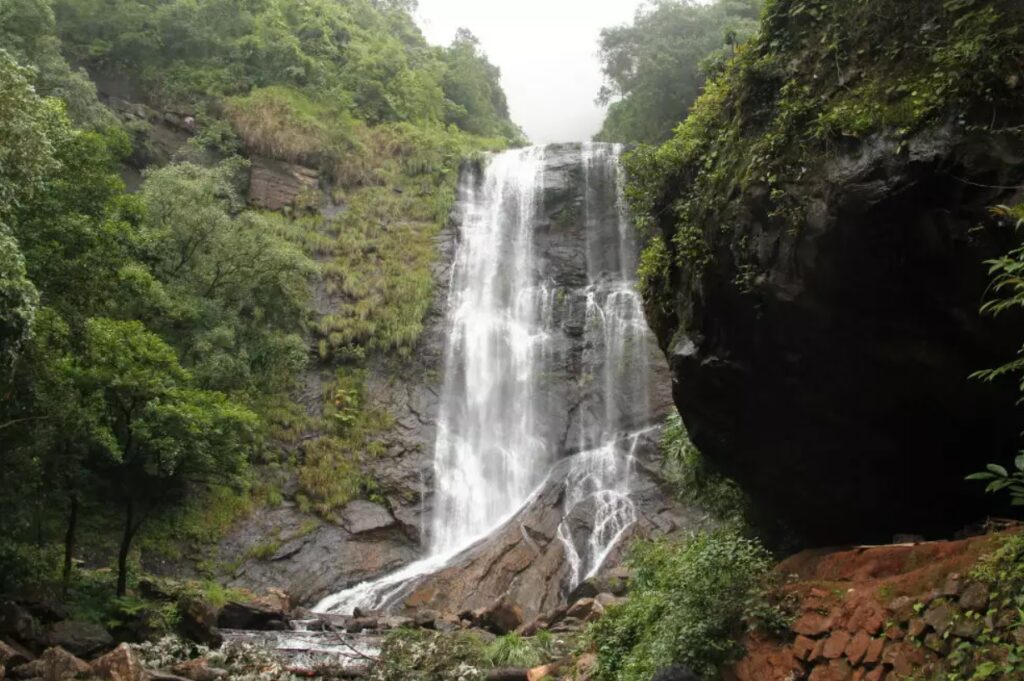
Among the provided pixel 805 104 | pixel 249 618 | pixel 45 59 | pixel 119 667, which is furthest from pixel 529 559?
pixel 45 59

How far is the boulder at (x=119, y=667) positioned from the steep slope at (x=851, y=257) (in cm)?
676

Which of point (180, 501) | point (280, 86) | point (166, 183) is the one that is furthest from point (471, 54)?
point (180, 501)

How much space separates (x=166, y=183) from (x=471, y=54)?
27.2 metres

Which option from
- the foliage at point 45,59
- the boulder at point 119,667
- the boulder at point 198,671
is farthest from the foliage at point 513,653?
the foliage at point 45,59

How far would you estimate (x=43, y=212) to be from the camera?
A: 12008 mm

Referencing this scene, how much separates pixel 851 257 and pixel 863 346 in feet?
3.04

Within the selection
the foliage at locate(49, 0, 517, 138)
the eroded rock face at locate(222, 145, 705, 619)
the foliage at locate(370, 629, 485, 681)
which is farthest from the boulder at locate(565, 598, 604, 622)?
the foliage at locate(49, 0, 517, 138)

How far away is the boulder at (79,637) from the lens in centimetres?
1028

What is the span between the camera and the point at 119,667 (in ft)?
28.6

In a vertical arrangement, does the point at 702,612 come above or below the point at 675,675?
above

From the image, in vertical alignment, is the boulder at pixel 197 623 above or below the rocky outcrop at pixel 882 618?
below

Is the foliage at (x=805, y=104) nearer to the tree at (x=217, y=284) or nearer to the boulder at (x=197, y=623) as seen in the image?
the boulder at (x=197, y=623)

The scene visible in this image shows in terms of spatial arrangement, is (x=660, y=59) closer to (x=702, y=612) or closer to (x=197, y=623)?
(x=197, y=623)

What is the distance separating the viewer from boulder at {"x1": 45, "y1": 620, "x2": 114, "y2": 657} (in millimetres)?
10281
